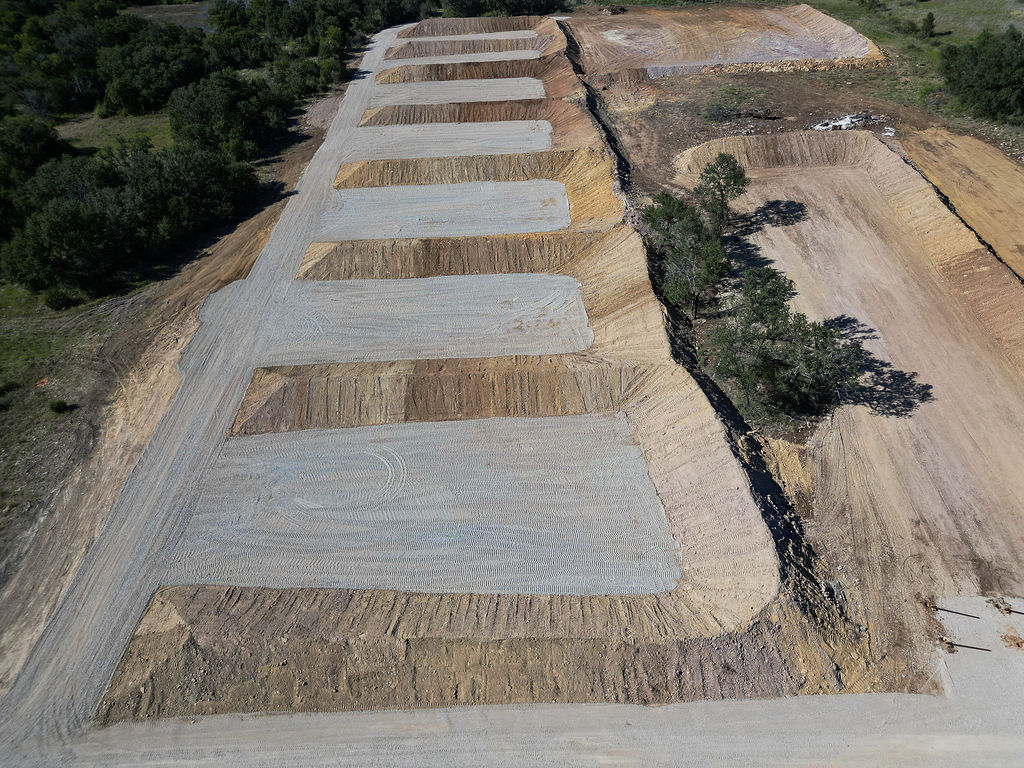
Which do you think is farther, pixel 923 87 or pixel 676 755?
pixel 923 87

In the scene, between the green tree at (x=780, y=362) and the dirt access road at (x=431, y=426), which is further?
the green tree at (x=780, y=362)

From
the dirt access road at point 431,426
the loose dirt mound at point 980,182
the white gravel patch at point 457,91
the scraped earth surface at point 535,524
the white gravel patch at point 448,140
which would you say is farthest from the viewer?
the white gravel patch at point 457,91

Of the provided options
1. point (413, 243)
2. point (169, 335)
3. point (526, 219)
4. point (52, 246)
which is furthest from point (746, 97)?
point (52, 246)

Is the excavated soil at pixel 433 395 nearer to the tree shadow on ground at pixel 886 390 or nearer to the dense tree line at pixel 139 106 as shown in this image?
the tree shadow on ground at pixel 886 390

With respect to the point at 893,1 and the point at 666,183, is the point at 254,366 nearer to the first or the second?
the point at 666,183

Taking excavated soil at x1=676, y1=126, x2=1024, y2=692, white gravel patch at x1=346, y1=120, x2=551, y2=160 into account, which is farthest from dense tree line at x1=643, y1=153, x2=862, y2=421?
white gravel patch at x1=346, y1=120, x2=551, y2=160

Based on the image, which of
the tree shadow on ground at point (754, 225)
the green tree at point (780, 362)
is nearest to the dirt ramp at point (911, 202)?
the tree shadow on ground at point (754, 225)
